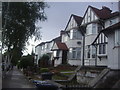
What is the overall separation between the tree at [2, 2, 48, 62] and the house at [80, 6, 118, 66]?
35.6 ft

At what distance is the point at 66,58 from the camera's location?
41.2 metres

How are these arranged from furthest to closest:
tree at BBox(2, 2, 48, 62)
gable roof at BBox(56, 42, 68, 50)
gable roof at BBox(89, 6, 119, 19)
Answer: gable roof at BBox(56, 42, 68, 50)
gable roof at BBox(89, 6, 119, 19)
tree at BBox(2, 2, 48, 62)

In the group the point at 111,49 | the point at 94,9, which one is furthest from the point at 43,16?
the point at 94,9

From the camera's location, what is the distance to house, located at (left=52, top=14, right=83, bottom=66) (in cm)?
3647

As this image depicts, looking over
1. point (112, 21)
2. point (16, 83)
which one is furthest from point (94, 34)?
point (16, 83)

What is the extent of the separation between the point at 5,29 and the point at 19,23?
1230mm

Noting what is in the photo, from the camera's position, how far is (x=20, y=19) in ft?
52.5

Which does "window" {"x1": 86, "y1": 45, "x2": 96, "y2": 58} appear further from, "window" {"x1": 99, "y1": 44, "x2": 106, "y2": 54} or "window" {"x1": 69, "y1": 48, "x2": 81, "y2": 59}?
"window" {"x1": 69, "y1": 48, "x2": 81, "y2": 59}

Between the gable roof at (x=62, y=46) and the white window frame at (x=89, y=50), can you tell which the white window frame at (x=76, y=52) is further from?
the white window frame at (x=89, y=50)

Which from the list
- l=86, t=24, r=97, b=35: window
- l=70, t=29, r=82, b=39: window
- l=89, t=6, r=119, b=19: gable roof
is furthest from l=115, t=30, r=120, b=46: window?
l=70, t=29, r=82, b=39: window

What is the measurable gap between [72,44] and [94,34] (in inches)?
316

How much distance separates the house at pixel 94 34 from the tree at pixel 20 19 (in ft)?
35.6

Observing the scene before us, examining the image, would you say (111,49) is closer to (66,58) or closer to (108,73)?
(108,73)

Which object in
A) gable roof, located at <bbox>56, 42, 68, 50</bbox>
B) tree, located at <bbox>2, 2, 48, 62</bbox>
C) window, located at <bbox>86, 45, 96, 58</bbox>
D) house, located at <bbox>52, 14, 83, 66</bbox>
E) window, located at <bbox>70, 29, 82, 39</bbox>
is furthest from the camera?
gable roof, located at <bbox>56, 42, 68, 50</bbox>
